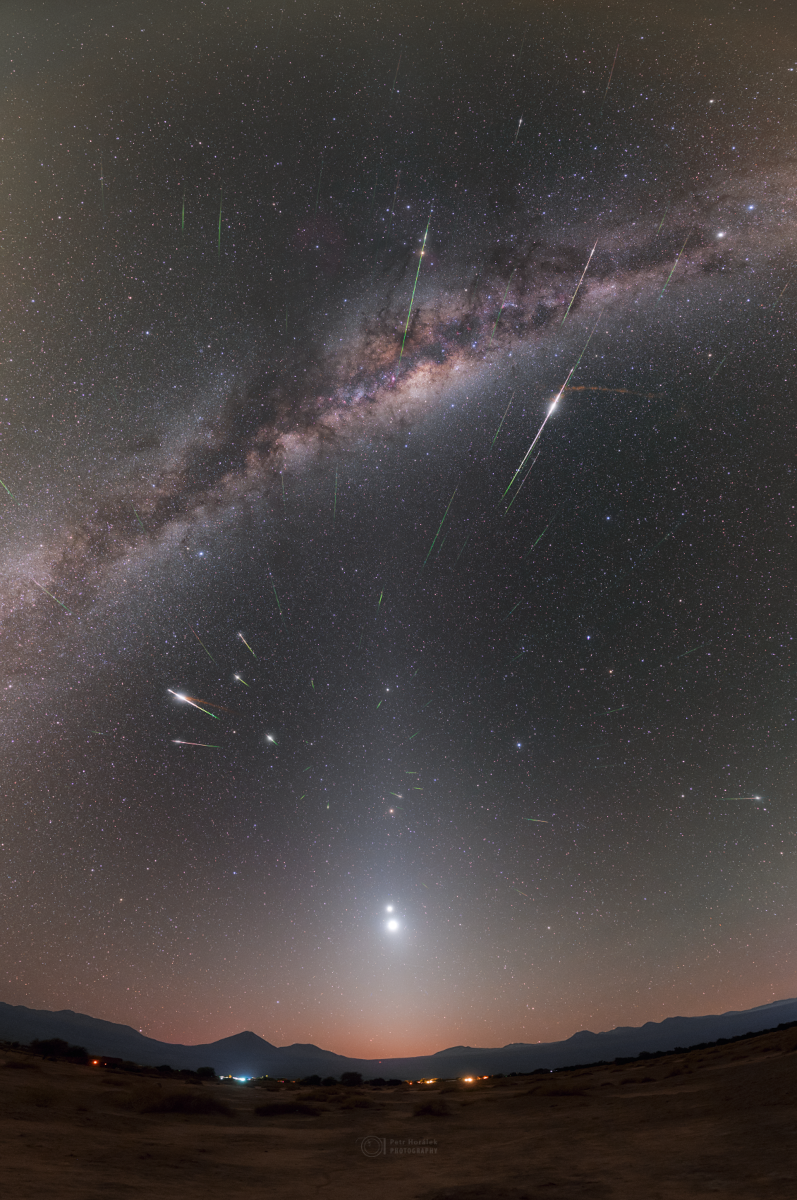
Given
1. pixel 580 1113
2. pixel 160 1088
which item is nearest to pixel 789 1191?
pixel 580 1113

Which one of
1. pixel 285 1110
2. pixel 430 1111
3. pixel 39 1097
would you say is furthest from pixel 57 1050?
pixel 430 1111

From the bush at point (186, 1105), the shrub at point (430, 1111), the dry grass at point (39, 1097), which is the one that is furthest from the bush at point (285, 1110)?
the dry grass at point (39, 1097)

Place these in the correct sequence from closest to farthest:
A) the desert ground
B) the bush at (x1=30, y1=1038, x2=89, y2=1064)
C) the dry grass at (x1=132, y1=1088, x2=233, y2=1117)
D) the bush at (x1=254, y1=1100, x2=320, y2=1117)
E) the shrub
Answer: the desert ground, the dry grass at (x1=132, y1=1088, x2=233, y2=1117), the bush at (x1=254, y1=1100, x2=320, y2=1117), the shrub, the bush at (x1=30, y1=1038, x2=89, y2=1064)

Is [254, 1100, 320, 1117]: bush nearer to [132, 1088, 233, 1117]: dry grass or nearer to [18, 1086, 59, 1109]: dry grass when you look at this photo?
[132, 1088, 233, 1117]: dry grass

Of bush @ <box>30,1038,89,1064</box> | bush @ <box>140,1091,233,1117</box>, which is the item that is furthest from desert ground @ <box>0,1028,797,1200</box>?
bush @ <box>30,1038,89,1064</box>

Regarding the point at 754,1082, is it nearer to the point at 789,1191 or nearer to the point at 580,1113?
the point at 580,1113

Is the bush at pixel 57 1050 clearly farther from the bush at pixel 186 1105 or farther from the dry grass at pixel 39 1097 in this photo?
the dry grass at pixel 39 1097
